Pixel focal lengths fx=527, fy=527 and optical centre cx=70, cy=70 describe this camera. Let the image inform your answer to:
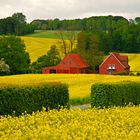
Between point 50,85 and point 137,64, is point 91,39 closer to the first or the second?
point 137,64

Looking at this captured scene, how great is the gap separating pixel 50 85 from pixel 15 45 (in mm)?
75237

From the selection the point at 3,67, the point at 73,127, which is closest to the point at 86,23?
the point at 3,67

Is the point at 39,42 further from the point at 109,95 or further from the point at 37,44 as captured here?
the point at 109,95

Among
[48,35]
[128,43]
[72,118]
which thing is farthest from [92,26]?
[72,118]

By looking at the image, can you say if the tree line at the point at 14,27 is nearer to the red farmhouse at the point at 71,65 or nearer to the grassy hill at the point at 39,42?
the grassy hill at the point at 39,42

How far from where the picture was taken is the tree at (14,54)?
92.8 meters

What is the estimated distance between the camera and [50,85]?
23.1 m

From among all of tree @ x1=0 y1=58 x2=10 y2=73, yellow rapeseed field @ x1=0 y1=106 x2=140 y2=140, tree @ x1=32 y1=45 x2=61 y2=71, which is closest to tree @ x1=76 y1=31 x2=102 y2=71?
tree @ x1=32 y1=45 x2=61 y2=71

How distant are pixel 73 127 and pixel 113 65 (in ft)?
296

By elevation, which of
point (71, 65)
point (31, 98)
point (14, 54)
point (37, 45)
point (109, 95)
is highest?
point (31, 98)

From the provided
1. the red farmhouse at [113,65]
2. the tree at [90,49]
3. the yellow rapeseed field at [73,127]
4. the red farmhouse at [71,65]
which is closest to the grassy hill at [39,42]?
the tree at [90,49]

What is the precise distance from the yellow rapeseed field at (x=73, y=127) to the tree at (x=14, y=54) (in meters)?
77.1

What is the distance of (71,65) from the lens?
101125 mm

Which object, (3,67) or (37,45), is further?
(37,45)
